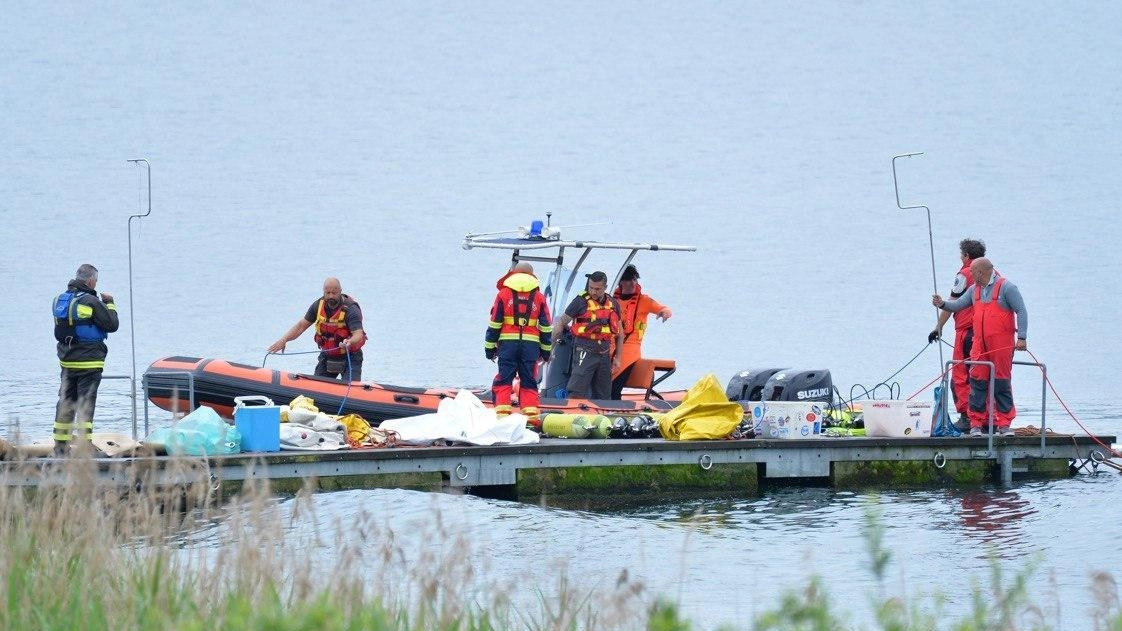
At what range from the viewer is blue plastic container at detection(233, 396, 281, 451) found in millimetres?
9266

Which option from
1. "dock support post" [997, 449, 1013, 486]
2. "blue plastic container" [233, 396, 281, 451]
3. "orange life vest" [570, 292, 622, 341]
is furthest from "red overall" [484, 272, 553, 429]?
"dock support post" [997, 449, 1013, 486]

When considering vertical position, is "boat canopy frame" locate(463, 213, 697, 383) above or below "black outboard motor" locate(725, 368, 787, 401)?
above

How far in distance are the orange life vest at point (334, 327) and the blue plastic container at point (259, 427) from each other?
7.71ft

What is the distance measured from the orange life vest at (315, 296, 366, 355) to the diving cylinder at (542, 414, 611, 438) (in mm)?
1880

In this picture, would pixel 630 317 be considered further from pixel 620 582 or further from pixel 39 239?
pixel 39 239

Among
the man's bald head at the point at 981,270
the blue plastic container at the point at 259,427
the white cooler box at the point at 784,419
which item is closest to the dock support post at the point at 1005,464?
the man's bald head at the point at 981,270

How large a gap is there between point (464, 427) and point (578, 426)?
94 centimetres

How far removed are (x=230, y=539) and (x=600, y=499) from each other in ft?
19.4

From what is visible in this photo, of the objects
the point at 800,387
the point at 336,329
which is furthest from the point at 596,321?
the point at 336,329

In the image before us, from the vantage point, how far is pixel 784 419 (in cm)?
1077

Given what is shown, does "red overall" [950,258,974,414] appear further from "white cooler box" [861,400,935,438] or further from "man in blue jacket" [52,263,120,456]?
"man in blue jacket" [52,263,120,456]

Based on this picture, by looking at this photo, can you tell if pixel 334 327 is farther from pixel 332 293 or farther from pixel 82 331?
pixel 82 331

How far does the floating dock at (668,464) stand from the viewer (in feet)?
30.8

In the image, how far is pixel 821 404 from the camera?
1102 centimetres
